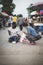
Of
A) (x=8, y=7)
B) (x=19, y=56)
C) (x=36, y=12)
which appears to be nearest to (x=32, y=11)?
(x=36, y=12)

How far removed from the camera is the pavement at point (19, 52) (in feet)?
5.91

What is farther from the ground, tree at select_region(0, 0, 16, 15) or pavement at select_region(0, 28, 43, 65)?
tree at select_region(0, 0, 16, 15)

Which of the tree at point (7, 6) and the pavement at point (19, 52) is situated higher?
the tree at point (7, 6)

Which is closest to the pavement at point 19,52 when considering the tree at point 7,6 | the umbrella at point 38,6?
the tree at point 7,6

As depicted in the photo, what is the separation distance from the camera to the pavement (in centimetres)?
180

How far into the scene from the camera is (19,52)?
1.81 meters

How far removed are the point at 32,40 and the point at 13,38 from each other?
23cm

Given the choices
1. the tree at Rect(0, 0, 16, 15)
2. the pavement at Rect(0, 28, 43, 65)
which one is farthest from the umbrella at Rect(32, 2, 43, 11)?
the pavement at Rect(0, 28, 43, 65)

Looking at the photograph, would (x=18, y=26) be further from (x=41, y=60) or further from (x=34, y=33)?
(x=41, y=60)

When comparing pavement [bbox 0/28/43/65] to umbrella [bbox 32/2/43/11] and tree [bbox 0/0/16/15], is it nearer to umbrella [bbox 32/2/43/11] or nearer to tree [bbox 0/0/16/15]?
tree [bbox 0/0/16/15]

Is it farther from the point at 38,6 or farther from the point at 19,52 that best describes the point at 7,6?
the point at 19,52

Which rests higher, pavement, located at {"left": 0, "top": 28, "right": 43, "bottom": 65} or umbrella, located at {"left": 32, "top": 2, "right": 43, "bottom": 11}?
umbrella, located at {"left": 32, "top": 2, "right": 43, "bottom": 11}

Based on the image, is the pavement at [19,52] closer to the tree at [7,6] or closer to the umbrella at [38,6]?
the tree at [7,6]

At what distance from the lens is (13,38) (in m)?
1.83
